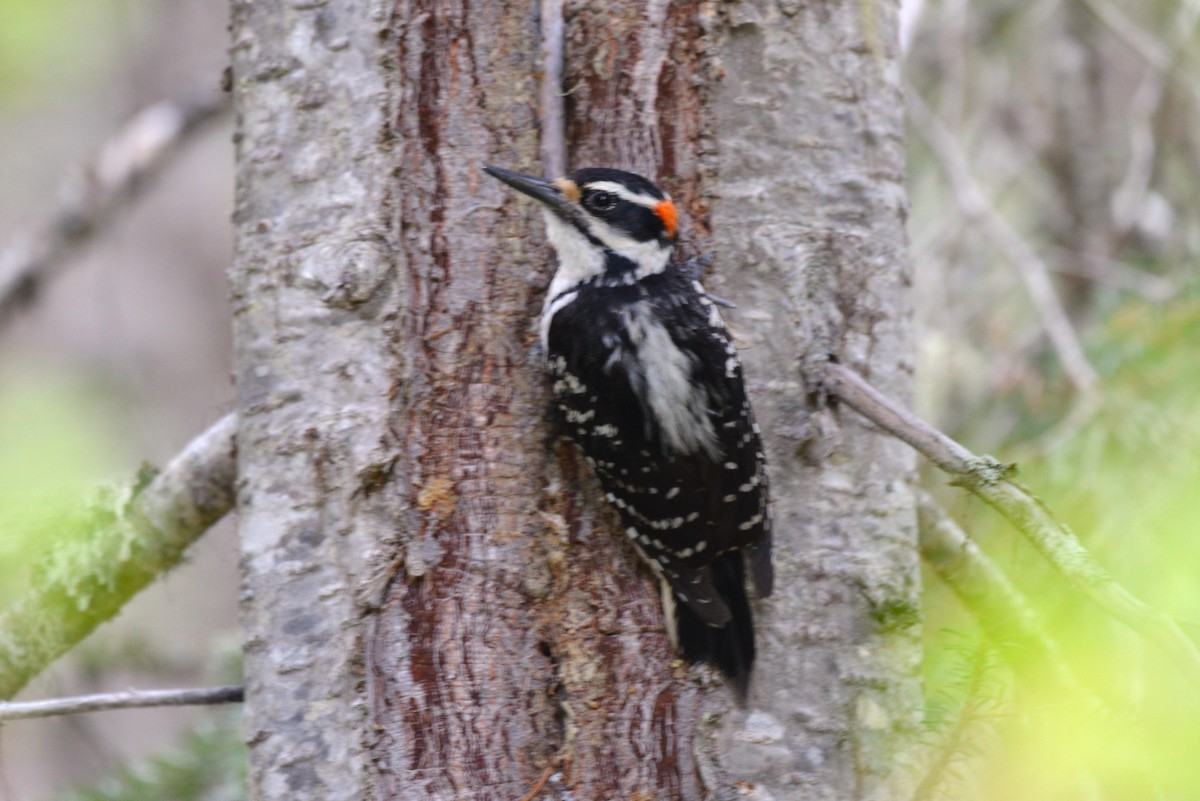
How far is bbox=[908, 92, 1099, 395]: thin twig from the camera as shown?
3.80m

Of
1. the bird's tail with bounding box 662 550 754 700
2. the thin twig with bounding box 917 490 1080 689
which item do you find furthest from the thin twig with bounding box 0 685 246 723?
the thin twig with bounding box 917 490 1080 689

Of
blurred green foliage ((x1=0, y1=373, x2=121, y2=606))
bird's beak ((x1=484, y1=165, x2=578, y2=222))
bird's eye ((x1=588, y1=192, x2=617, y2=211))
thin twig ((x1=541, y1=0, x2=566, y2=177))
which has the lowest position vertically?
blurred green foliage ((x1=0, y1=373, x2=121, y2=606))

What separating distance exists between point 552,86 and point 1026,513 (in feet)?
3.85

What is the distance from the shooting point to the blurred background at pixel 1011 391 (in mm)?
2051

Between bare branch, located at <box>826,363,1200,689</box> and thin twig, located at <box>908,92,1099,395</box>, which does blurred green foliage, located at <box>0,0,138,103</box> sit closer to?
bare branch, located at <box>826,363,1200,689</box>

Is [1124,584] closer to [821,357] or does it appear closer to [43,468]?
[821,357]

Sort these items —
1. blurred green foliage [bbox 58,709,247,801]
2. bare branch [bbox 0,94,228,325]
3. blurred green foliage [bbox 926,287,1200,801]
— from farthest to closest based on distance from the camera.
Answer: bare branch [bbox 0,94,228,325] → blurred green foliage [bbox 58,709,247,801] → blurred green foliage [bbox 926,287,1200,801]

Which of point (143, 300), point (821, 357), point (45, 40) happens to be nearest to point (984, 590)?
point (821, 357)

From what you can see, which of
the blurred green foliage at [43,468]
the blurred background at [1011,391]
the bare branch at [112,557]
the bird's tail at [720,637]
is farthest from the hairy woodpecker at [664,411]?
the blurred green foliage at [43,468]

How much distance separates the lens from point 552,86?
2.47 m

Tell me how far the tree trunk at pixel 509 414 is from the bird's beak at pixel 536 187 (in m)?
0.05

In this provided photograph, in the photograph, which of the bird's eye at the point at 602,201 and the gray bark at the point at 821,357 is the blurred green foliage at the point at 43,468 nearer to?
the bird's eye at the point at 602,201

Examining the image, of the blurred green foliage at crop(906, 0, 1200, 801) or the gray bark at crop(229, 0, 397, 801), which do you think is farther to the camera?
the gray bark at crop(229, 0, 397, 801)

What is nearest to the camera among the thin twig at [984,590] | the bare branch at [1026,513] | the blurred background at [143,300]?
the bare branch at [1026,513]
